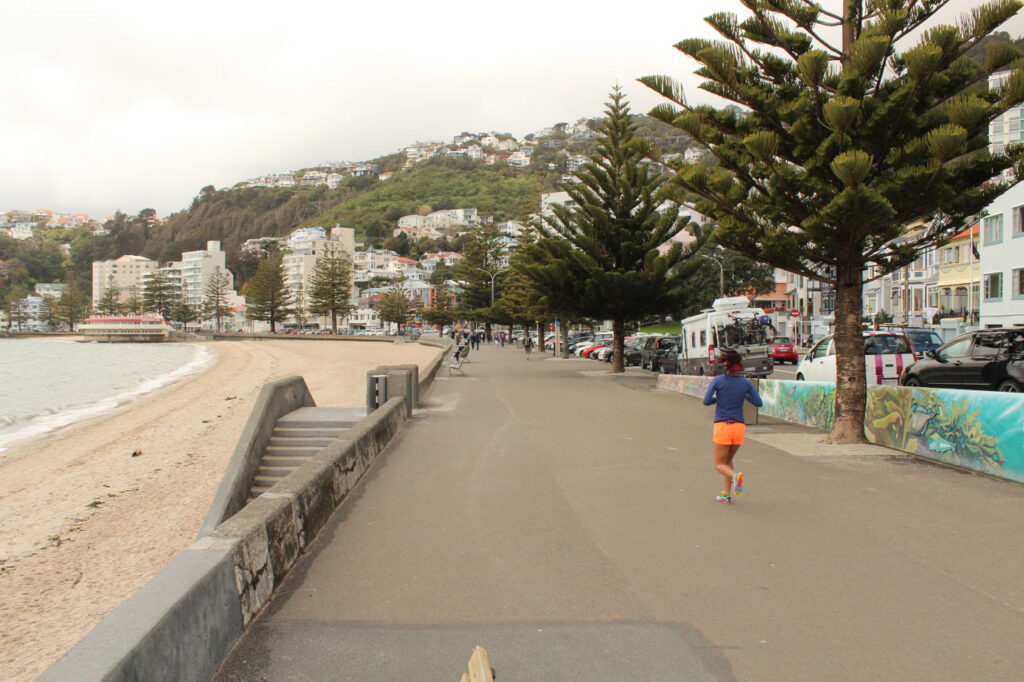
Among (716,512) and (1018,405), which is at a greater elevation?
(1018,405)

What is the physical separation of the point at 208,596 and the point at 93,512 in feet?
27.0

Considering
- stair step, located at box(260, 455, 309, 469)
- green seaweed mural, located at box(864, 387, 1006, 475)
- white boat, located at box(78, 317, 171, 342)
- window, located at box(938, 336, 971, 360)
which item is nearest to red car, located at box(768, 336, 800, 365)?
window, located at box(938, 336, 971, 360)

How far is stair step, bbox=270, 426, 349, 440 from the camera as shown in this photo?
10.6 meters

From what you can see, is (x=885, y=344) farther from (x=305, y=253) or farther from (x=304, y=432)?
(x=305, y=253)

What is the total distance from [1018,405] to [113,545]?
972 centimetres

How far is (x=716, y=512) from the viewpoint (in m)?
6.43

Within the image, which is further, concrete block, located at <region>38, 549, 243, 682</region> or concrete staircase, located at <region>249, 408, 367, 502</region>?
concrete staircase, located at <region>249, 408, 367, 502</region>

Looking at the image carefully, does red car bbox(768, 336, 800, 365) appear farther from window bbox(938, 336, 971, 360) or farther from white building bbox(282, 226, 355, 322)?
white building bbox(282, 226, 355, 322)

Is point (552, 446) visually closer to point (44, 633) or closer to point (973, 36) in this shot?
point (44, 633)

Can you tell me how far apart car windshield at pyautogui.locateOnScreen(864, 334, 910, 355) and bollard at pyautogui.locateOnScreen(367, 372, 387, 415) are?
10.6m

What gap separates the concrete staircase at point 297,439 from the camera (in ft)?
31.7

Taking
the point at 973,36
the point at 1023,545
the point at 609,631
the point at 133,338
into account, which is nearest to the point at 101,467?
the point at 609,631

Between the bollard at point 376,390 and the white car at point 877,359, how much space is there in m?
9.14

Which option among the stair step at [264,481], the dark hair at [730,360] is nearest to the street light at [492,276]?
the stair step at [264,481]
